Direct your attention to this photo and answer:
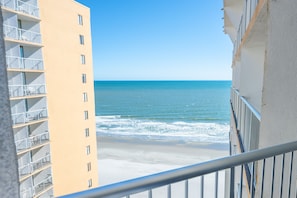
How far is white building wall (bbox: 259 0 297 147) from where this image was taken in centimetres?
131

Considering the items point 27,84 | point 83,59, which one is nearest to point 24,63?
point 27,84

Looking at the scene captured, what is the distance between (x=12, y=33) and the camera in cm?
750

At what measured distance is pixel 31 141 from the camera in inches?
330

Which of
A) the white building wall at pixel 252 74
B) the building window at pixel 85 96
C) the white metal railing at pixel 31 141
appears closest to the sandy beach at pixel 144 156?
the white metal railing at pixel 31 141

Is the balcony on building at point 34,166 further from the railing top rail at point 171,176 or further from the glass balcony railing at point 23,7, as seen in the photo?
the railing top rail at point 171,176

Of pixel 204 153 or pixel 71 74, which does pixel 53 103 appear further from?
pixel 204 153

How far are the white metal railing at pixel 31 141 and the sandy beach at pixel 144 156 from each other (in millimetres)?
4383

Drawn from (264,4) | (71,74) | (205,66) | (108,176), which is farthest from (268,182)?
(205,66)

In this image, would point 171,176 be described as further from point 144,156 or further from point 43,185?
point 144,156

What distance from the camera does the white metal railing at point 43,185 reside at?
27.2 ft

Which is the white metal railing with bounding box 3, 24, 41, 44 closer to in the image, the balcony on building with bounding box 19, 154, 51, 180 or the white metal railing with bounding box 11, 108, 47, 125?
the white metal railing with bounding box 11, 108, 47, 125

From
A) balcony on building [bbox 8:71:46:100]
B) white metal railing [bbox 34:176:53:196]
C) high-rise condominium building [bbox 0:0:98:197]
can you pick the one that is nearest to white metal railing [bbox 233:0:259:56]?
high-rise condominium building [bbox 0:0:98:197]

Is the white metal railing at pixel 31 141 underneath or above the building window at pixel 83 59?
underneath

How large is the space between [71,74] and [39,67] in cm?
177
